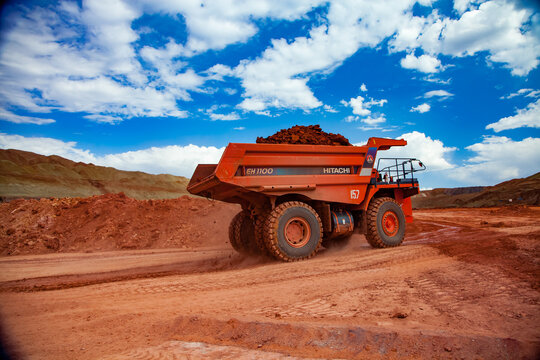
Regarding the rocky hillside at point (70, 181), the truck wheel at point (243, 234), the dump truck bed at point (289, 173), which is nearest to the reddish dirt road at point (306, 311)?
the dump truck bed at point (289, 173)

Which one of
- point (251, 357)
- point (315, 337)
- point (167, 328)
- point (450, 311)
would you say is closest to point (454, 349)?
point (450, 311)

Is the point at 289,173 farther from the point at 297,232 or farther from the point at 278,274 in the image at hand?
the point at 278,274

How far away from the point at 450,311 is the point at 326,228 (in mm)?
4631

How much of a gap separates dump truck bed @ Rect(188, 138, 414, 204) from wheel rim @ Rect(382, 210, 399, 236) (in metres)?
0.97

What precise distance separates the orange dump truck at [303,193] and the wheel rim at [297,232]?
2 centimetres

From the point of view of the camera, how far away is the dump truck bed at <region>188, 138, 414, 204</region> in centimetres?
741

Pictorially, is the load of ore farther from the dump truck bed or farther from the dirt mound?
the dirt mound

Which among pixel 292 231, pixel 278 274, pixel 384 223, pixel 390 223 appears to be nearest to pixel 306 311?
pixel 278 274

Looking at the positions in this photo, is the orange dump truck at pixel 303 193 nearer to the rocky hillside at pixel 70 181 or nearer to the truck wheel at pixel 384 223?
the truck wheel at pixel 384 223

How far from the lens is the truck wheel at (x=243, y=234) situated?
943 centimetres

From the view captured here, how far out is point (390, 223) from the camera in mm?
9367

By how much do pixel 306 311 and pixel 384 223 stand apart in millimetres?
5715

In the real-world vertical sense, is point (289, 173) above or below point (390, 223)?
above

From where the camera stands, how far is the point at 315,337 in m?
3.28
